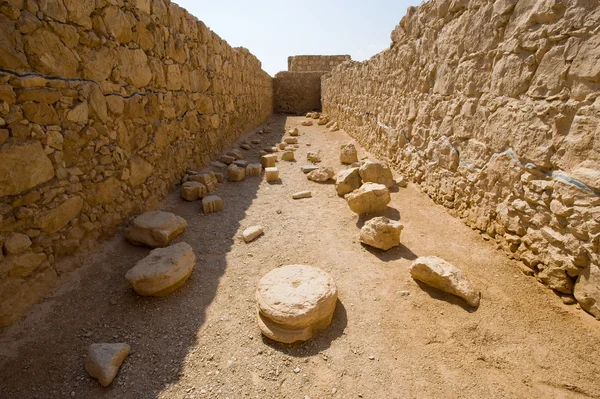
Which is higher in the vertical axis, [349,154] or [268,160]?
[349,154]

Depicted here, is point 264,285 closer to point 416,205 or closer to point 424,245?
point 424,245

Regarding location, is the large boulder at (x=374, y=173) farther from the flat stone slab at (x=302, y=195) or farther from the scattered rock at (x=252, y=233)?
the scattered rock at (x=252, y=233)

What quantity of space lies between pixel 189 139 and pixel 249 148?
2.63 m

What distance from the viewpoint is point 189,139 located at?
16.7 feet

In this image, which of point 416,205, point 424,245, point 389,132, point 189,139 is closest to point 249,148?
point 189,139

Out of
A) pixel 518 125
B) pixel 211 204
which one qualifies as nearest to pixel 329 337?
pixel 518 125

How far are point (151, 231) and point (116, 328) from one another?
1.14 meters

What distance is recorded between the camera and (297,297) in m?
2.35

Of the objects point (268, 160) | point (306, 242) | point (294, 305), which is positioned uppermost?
point (268, 160)

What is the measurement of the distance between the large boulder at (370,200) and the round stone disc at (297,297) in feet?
4.89

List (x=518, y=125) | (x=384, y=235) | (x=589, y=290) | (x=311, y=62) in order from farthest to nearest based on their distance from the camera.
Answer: (x=311, y=62)
(x=384, y=235)
(x=518, y=125)
(x=589, y=290)

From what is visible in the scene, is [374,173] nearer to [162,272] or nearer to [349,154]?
[349,154]

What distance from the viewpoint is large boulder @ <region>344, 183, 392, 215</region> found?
12.8 ft

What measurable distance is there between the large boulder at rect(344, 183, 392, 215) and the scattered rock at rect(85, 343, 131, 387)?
2913 mm
